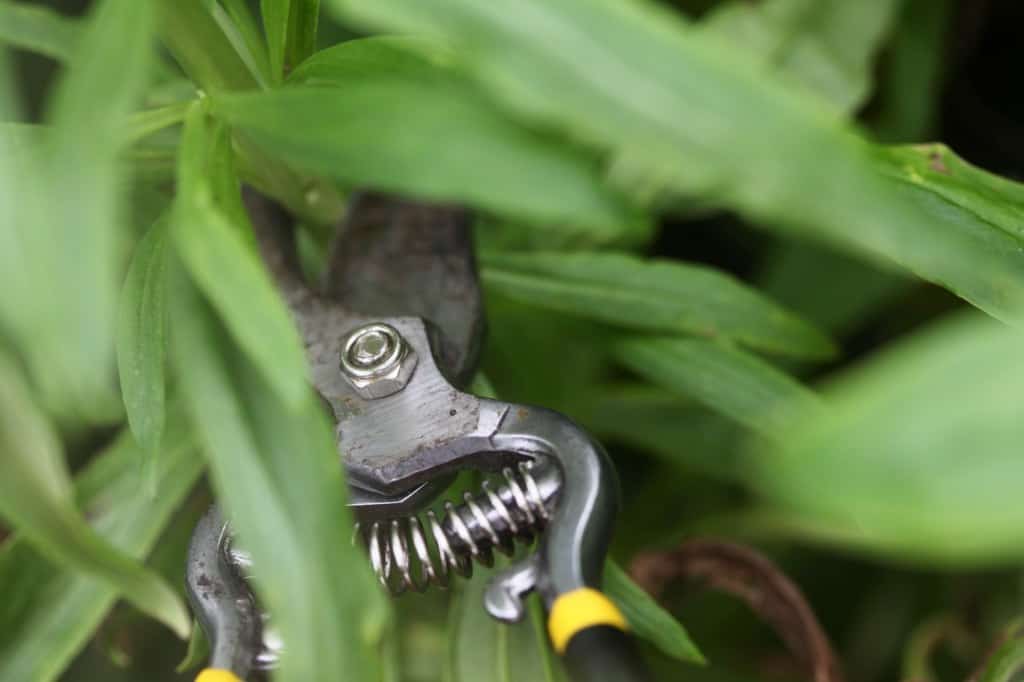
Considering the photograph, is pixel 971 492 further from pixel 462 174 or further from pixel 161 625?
pixel 161 625

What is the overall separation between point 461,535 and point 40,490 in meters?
0.17

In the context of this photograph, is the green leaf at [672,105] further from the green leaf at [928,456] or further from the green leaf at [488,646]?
the green leaf at [488,646]

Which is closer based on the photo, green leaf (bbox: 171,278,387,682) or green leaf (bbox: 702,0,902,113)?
green leaf (bbox: 171,278,387,682)

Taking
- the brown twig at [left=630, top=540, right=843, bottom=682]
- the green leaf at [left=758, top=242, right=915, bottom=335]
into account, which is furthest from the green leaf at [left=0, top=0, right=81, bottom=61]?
the green leaf at [left=758, top=242, right=915, bottom=335]

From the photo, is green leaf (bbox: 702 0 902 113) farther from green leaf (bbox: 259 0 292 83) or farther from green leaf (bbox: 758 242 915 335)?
green leaf (bbox: 259 0 292 83)

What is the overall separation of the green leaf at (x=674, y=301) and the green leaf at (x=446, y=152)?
25 cm

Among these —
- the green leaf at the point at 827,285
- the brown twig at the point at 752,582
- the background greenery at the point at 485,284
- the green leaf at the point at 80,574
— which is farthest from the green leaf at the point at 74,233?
the green leaf at the point at 827,285

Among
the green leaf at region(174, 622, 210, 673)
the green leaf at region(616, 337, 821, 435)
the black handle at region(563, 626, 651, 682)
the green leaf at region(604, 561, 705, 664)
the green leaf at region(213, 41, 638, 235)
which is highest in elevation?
the green leaf at region(213, 41, 638, 235)

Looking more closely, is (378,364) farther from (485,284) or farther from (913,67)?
(913,67)

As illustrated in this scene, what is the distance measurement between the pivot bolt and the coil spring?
7cm

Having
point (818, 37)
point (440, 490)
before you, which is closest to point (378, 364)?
point (440, 490)

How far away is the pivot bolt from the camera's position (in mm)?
487

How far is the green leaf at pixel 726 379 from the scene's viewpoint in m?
0.56

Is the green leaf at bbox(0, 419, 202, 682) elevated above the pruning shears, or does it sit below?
below
